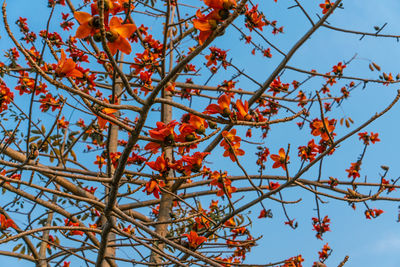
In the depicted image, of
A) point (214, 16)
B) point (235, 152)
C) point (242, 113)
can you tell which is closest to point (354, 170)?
point (235, 152)

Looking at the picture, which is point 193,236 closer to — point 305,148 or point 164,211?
point 305,148

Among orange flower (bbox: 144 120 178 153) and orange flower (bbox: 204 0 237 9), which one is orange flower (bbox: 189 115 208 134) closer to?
orange flower (bbox: 144 120 178 153)

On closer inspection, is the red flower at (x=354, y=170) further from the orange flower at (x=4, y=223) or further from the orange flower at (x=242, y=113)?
the orange flower at (x=4, y=223)

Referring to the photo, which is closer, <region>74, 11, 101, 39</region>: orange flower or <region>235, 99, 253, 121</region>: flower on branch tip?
<region>74, 11, 101, 39</region>: orange flower

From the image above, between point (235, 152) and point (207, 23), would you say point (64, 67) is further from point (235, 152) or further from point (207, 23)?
point (235, 152)

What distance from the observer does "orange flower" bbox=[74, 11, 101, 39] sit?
1.10m

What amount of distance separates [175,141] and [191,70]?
11.9 feet

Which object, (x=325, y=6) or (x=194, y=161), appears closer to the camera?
(x=194, y=161)

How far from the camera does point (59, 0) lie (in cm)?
490

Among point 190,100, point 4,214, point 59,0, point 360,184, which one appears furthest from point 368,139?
point 59,0

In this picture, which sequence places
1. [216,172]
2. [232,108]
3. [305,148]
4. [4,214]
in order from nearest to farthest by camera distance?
[232,108] → [216,172] → [305,148] → [4,214]

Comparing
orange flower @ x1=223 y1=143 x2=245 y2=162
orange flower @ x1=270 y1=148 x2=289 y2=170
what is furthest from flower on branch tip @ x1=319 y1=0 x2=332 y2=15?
orange flower @ x1=223 y1=143 x2=245 y2=162

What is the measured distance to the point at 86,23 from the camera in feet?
3.65

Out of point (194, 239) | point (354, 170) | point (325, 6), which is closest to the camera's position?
point (194, 239)
